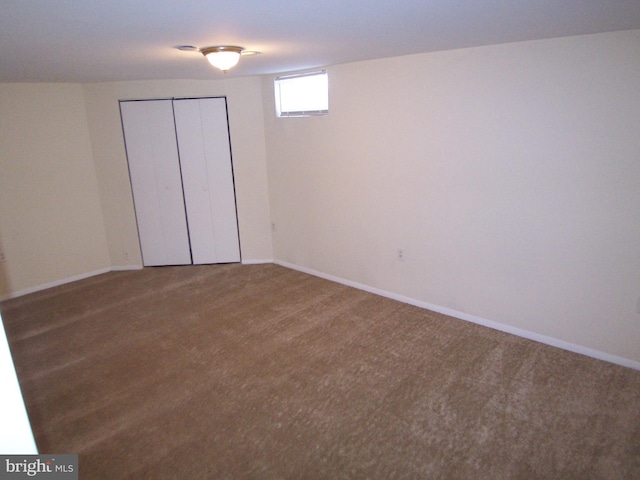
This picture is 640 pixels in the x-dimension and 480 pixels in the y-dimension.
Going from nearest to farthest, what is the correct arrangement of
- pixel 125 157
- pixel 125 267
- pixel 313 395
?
pixel 313 395
pixel 125 157
pixel 125 267

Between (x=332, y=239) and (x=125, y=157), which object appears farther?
(x=125, y=157)

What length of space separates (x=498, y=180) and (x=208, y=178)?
11.5 feet

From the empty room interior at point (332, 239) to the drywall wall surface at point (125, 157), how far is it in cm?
3

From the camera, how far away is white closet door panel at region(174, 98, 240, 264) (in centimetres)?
524

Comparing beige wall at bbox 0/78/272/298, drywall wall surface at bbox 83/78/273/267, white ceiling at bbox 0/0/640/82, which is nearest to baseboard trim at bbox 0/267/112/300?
beige wall at bbox 0/78/272/298

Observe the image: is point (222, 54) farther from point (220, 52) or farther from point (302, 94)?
point (302, 94)

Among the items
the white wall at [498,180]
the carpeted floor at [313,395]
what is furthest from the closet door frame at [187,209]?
the carpeted floor at [313,395]

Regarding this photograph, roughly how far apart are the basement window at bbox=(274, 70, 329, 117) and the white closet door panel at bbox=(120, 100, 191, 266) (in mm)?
1399

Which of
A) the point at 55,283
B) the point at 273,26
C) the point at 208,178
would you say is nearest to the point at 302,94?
the point at 208,178

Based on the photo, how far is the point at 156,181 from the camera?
17.7 feet

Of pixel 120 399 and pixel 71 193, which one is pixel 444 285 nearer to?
pixel 120 399

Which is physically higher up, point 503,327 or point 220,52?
point 220,52

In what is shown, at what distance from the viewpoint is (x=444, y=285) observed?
157 inches

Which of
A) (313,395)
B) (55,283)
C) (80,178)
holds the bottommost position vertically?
(313,395)
